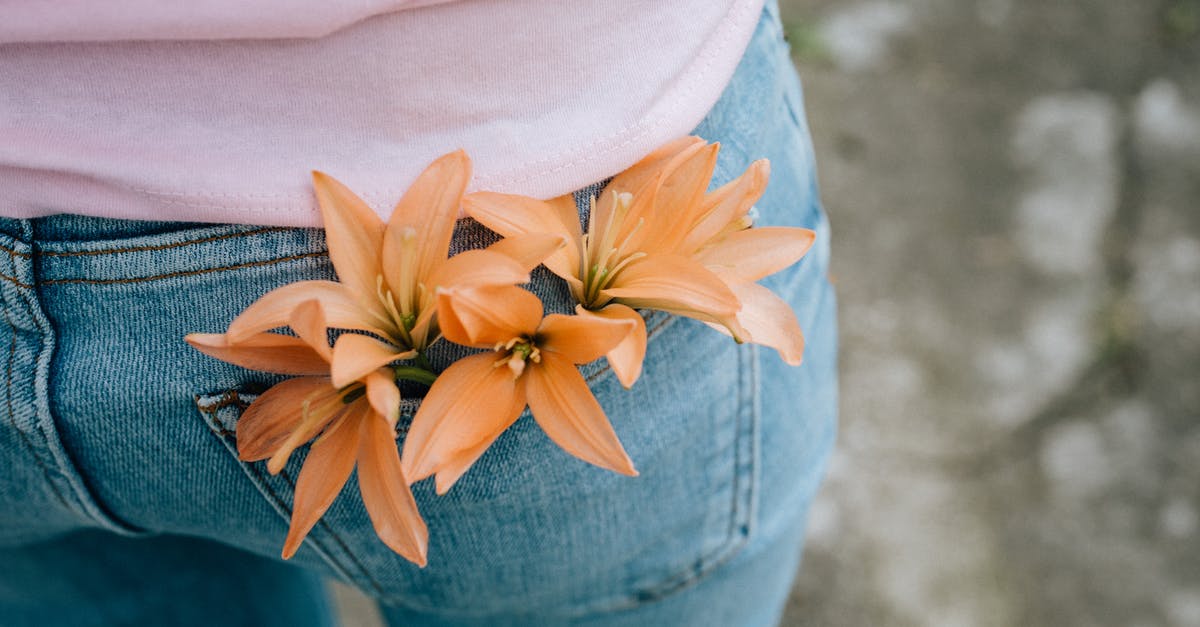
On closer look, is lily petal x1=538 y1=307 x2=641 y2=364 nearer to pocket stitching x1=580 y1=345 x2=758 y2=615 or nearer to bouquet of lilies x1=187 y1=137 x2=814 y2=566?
bouquet of lilies x1=187 y1=137 x2=814 y2=566

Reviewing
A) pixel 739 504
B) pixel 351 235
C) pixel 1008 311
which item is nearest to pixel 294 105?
pixel 351 235

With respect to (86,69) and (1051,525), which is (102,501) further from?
(1051,525)

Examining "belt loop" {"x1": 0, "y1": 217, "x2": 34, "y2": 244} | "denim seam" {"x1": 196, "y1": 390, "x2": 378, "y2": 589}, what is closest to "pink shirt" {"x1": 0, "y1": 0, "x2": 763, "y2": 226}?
"belt loop" {"x1": 0, "y1": 217, "x2": 34, "y2": 244}

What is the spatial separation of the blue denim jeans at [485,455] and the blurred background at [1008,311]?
0.94 meters

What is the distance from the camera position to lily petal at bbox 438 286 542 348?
17.9 inches

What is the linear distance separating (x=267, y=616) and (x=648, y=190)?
855 millimetres

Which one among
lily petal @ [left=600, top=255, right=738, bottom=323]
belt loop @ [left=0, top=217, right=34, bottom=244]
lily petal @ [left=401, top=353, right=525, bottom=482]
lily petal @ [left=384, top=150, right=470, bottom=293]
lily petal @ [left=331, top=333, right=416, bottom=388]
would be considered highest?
belt loop @ [left=0, top=217, right=34, bottom=244]

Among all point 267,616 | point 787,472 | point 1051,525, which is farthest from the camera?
point 1051,525

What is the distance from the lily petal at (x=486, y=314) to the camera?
17.9 inches

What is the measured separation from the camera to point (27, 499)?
0.61 meters

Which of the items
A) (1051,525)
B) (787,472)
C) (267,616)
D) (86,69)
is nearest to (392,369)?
(86,69)

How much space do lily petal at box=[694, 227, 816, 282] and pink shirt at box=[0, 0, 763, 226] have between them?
0.28 feet

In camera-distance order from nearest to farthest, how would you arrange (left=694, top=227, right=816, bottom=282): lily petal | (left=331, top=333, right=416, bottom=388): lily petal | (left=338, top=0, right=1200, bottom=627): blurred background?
1. (left=331, top=333, right=416, bottom=388): lily petal
2. (left=694, top=227, right=816, bottom=282): lily petal
3. (left=338, top=0, right=1200, bottom=627): blurred background

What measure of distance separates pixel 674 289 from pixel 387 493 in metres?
0.19
